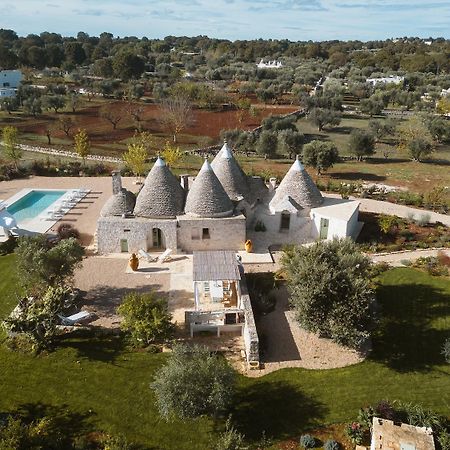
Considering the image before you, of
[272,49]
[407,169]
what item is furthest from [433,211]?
[272,49]

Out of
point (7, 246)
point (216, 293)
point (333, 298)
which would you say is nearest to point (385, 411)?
point (333, 298)

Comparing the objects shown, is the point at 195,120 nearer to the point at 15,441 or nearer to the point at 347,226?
the point at 347,226

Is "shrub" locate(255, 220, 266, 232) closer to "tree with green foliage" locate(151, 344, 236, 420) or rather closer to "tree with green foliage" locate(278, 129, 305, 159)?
"tree with green foliage" locate(151, 344, 236, 420)

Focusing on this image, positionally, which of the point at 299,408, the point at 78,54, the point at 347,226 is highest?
the point at 78,54

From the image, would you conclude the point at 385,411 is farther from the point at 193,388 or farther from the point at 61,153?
the point at 61,153

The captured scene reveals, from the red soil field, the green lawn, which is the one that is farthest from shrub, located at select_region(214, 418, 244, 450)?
the red soil field
